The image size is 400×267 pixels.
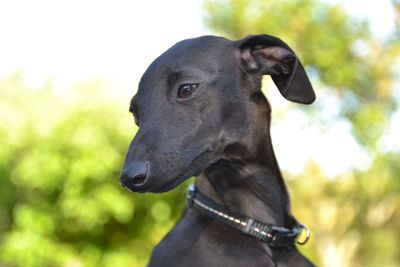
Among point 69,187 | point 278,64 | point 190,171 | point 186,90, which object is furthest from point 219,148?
point 69,187

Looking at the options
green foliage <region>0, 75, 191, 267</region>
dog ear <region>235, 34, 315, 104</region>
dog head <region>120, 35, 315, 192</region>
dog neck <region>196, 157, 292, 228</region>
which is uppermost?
dog ear <region>235, 34, 315, 104</region>

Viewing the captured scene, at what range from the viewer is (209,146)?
3076 mm

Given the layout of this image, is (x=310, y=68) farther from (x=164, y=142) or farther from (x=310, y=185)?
(x=164, y=142)

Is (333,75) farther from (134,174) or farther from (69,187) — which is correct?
(134,174)

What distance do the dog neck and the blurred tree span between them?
11206 mm

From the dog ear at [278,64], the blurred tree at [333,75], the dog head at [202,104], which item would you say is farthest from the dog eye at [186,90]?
the blurred tree at [333,75]

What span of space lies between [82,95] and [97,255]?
91.3 inches

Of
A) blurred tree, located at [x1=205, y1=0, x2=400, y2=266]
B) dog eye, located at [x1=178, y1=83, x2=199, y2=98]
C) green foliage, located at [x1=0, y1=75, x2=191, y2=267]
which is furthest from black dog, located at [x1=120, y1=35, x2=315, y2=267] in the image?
blurred tree, located at [x1=205, y1=0, x2=400, y2=266]

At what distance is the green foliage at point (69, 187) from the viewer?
25.7ft

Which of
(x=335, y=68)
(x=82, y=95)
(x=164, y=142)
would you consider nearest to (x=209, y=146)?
(x=164, y=142)

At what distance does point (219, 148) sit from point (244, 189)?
36cm

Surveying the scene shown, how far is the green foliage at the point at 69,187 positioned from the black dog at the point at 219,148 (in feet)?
15.2

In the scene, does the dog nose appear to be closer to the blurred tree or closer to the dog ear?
the dog ear

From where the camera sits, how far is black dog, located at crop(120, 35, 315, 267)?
297 centimetres
